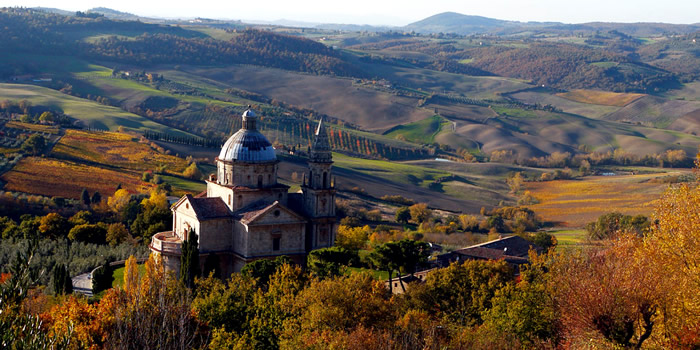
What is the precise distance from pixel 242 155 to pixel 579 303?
3738 cm

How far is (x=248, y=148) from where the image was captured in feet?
231

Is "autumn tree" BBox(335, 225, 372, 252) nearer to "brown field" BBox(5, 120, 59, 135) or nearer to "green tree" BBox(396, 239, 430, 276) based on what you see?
"green tree" BBox(396, 239, 430, 276)

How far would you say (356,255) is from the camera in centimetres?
7462

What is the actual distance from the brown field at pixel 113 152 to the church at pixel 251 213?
53332mm

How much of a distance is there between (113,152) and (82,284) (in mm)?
60807

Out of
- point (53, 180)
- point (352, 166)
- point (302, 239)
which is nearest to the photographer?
point (302, 239)

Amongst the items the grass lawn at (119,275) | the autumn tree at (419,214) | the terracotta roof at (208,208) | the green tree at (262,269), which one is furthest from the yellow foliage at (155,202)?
the autumn tree at (419,214)

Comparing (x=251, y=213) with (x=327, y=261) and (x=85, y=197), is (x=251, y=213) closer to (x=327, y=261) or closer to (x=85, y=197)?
(x=327, y=261)

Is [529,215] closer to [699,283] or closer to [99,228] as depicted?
[99,228]

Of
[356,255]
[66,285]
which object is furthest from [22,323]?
[356,255]

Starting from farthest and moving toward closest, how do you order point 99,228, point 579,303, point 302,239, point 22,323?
1. point 99,228
2. point 302,239
3. point 579,303
4. point 22,323

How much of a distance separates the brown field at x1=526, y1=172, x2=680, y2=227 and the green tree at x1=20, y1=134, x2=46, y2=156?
7083 centimetres

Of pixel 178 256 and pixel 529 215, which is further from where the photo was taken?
pixel 529 215

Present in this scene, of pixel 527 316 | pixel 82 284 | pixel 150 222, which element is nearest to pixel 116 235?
pixel 150 222
